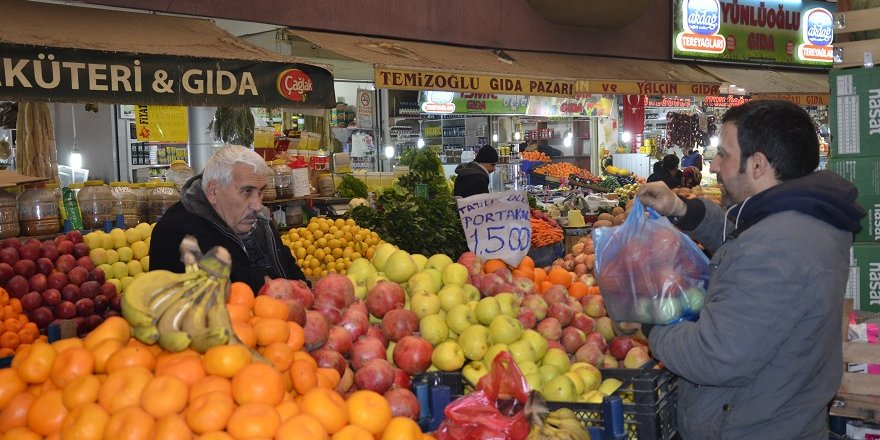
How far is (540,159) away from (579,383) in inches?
541

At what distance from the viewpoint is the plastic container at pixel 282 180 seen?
746cm

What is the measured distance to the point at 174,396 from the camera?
6.23ft

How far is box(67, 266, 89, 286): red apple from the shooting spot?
A: 4.79 metres

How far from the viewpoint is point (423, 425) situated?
8.20 ft

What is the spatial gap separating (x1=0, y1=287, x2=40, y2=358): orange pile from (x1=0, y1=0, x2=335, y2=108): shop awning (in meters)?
1.28

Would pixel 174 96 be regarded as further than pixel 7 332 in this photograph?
Yes

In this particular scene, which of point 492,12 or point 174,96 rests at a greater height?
point 492,12

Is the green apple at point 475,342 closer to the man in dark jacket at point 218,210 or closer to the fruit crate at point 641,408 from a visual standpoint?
the fruit crate at point 641,408

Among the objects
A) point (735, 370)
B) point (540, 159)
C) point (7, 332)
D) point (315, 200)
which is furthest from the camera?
point (540, 159)

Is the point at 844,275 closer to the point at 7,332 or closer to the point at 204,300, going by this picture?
the point at 204,300

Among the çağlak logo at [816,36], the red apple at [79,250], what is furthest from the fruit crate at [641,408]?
the çağlak logo at [816,36]

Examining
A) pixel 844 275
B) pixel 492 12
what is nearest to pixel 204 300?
pixel 844 275

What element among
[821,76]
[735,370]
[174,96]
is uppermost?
A: [821,76]

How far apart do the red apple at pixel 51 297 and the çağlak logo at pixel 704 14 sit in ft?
30.9
